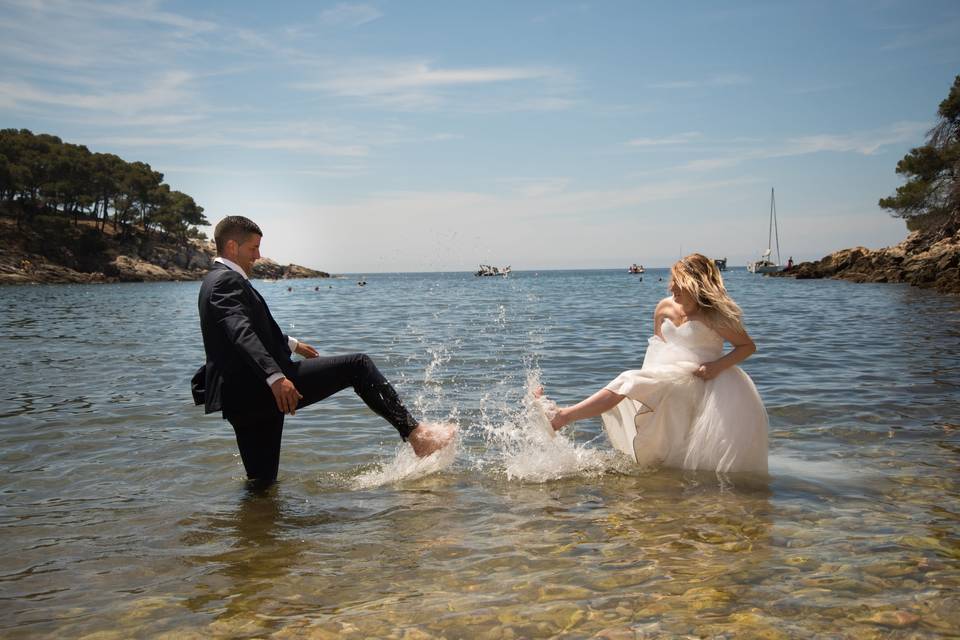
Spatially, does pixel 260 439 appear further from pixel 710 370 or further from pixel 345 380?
pixel 710 370

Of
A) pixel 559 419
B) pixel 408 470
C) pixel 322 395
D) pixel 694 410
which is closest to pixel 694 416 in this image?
pixel 694 410

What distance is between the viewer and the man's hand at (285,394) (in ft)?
16.6

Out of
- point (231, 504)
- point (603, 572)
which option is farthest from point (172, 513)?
point (603, 572)

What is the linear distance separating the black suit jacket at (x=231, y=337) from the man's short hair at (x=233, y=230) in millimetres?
195

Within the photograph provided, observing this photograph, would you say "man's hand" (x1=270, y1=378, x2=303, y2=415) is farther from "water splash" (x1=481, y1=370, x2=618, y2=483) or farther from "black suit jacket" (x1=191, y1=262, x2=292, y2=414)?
"water splash" (x1=481, y1=370, x2=618, y2=483)

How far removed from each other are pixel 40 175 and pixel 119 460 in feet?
306

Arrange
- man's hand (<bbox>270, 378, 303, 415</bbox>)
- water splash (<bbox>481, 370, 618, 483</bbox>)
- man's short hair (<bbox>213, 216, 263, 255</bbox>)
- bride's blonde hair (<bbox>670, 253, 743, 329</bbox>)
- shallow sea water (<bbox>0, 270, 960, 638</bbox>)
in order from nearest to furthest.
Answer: shallow sea water (<bbox>0, 270, 960, 638</bbox>), man's hand (<bbox>270, 378, 303, 415</bbox>), man's short hair (<bbox>213, 216, 263, 255</bbox>), bride's blonde hair (<bbox>670, 253, 743, 329</bbox>), water splash (<bbox>481, 370, 618, 483</bbox>)

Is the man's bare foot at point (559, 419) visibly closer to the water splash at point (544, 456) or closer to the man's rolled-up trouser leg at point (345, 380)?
the water splash at point (544, 456)

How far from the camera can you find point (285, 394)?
5066 millimetres

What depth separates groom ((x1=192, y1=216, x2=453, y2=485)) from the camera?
205 inches

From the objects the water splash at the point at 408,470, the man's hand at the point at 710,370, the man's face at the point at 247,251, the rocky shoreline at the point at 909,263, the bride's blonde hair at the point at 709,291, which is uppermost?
the rocky shoreline at the point at 909,263

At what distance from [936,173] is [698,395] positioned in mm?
60662

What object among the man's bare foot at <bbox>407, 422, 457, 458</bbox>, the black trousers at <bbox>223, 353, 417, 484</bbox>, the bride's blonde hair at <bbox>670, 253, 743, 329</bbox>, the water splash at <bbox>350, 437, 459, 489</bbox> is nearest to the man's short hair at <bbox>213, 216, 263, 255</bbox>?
the black trousers at <bbox>223, 353, 417, 484</bbox>

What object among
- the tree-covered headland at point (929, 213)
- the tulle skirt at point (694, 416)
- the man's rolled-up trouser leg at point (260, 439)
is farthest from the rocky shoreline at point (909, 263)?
the man's rolled-up trouser leg at point (260, 439)
